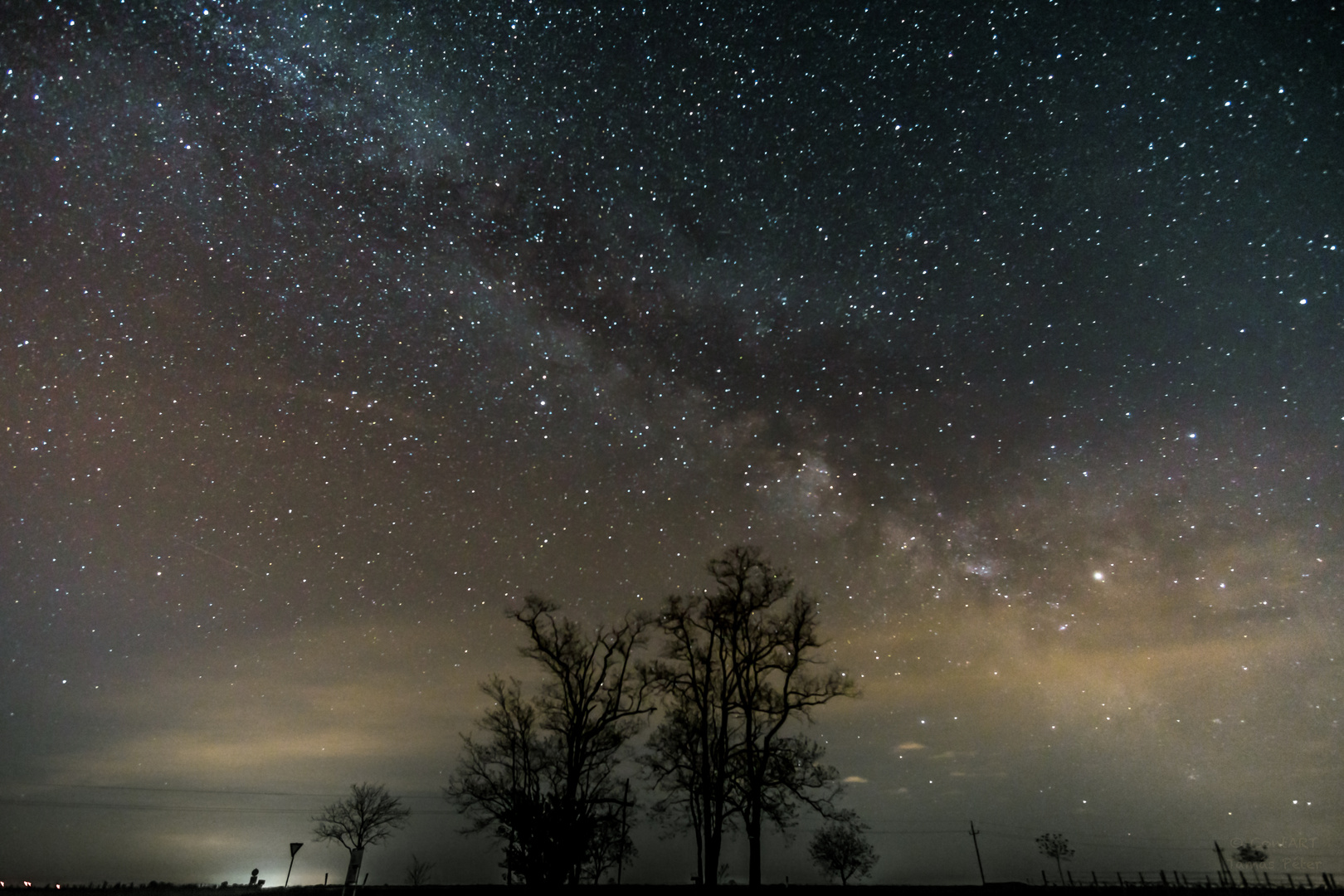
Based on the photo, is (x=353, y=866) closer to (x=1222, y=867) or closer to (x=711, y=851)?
(x=711, y=851)

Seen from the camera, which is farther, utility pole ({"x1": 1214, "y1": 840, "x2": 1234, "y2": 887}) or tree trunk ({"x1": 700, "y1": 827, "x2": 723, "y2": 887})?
utility pole ({"x1": 1214, "y1": 840, "x2": 1234, "y2": 887})

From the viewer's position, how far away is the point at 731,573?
26.2 meters

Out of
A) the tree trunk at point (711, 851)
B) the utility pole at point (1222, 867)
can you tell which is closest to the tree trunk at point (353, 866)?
the tree trunk at point (711, 851)

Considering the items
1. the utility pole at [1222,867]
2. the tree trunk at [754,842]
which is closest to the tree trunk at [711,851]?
the tree trunk at [754,842]

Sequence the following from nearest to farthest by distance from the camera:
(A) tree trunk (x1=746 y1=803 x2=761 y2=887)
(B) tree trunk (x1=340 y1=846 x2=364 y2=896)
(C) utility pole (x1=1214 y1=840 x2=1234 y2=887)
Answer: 1. (B) tree trunk (x1=340 y1=846 x2=364 y2=896)
2. (A) tree trunk (x1=746 y1=803 x2=761 y2=887)
3. (C) utility pole (x1=1214 y1=840 x2=1234 y2=887)

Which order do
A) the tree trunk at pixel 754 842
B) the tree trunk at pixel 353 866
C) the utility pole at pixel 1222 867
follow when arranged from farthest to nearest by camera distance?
the utility pole at pixel 1222 867 → the tree trunk at pixel 754 842 → the tree trunk at pixel 353 866

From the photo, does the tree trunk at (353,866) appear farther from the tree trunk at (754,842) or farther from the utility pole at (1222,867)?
the utility pole at (1222,867)

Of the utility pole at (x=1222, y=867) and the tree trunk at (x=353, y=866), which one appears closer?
the tree trunk at (x=353, y=866)

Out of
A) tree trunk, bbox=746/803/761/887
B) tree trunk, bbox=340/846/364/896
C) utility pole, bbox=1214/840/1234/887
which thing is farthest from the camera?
utility pole, bbox=1214/840/1234/887

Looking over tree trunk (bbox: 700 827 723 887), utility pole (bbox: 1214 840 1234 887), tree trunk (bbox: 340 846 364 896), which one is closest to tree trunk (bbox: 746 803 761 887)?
tree trunk (bbox: 700 827 723 887)

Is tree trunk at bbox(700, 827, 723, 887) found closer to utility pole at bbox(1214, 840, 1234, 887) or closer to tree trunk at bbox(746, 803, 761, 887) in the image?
tree trunk at bbox(746, 803, 761, 887)

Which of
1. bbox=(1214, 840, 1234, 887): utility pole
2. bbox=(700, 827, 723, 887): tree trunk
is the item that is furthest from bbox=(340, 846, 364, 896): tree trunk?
bbox=(1214, 840, 1234, 887): utility pole

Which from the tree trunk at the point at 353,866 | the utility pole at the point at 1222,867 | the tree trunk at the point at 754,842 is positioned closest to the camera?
the tree trunk at the point at 353,866

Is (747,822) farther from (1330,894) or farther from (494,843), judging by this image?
(1330,894)
